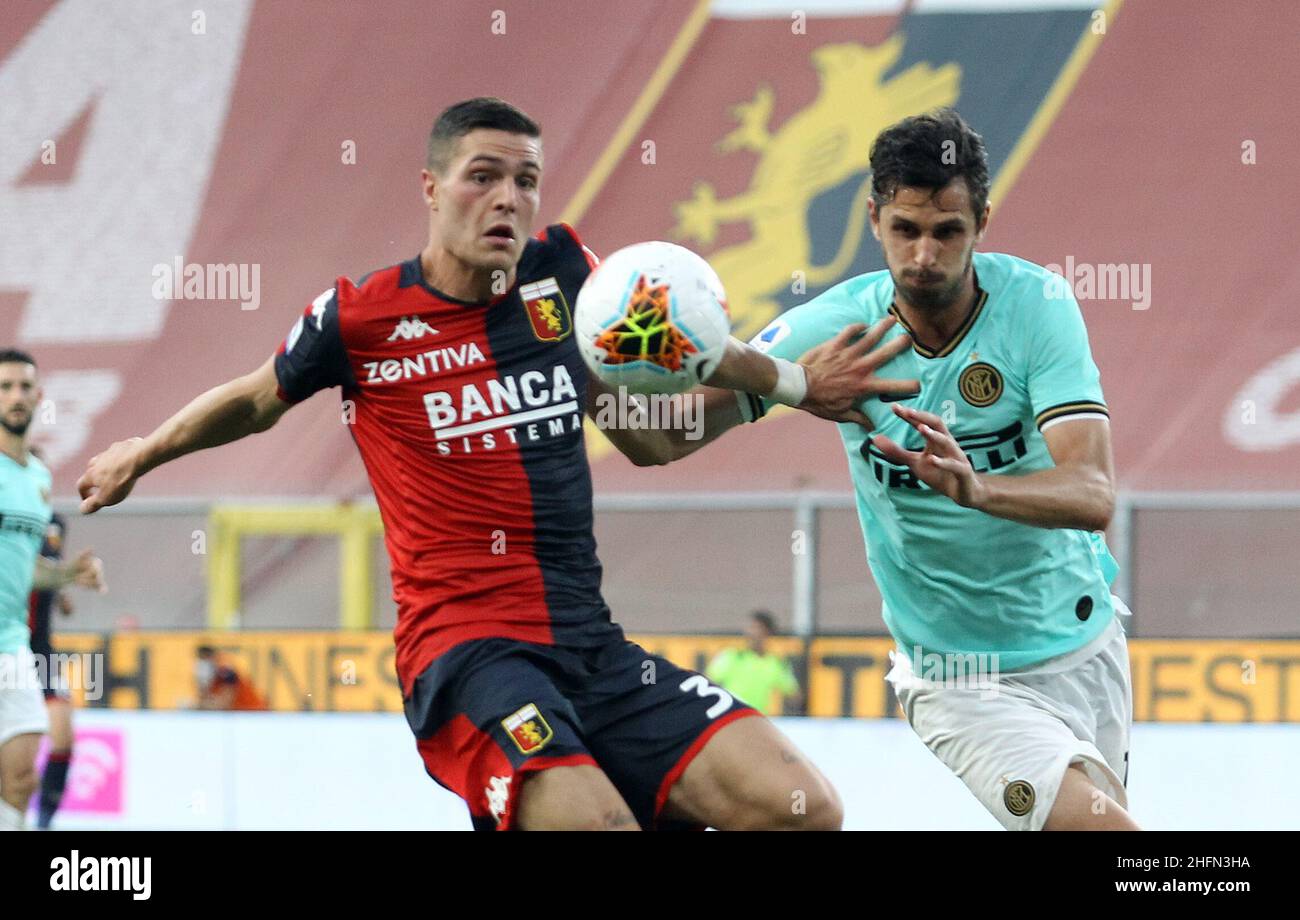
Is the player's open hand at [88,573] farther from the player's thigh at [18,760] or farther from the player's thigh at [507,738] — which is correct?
the player's thigh at [507,738]

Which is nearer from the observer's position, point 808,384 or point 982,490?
point 982,490

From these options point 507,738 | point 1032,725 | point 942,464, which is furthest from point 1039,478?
point 507,738

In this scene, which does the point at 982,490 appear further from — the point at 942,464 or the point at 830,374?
the point at 830,374

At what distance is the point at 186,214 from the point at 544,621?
1088cm

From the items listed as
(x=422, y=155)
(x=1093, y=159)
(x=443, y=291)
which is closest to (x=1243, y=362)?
(x=1093, y=159)

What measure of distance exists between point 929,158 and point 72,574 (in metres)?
5.38

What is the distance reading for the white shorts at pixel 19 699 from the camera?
7.43 m

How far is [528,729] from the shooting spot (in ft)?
12.5

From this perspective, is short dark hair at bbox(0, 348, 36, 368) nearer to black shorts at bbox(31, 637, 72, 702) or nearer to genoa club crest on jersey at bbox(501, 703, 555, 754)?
black shorts at bbox(31, 637, 72, 702)

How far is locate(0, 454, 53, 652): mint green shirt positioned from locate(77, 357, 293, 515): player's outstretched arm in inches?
153

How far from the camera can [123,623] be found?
46.3 feet

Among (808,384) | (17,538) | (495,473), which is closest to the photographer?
(495,473)

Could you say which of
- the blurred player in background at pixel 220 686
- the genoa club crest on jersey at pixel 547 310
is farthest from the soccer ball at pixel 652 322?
the blurred player in background at pixel 220 686
